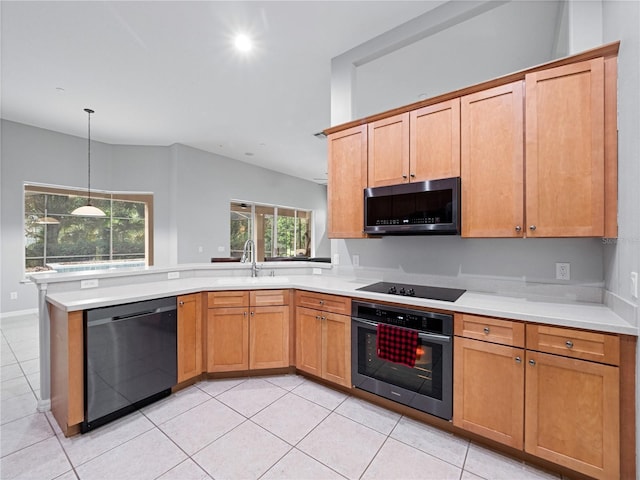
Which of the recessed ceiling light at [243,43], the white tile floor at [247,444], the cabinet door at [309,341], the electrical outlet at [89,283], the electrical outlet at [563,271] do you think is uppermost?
the recessed ceiling light at [243,43]

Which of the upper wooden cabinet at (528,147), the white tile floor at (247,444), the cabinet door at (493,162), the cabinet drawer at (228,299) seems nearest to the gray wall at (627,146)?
the upper wooden cabinet at (528,147)

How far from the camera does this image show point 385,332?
83.1 inches

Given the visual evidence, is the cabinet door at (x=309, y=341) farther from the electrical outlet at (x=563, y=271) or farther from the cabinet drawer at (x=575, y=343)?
the electrical outlet at (x=563, y=271)

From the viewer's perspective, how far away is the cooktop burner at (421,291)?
2.10 m

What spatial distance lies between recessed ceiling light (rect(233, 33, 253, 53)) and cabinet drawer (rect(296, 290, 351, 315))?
2.42 metres

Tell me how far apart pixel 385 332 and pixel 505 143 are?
1.53 meters

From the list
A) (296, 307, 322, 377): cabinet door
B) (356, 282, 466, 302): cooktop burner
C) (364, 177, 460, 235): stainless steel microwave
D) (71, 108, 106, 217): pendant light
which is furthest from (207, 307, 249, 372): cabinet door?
(71, 108, 106, 217): pendant light

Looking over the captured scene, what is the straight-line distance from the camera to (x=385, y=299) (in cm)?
214

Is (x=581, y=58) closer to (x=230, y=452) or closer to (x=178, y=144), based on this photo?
(x=230, y=452)

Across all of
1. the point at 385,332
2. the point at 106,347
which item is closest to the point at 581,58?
the point at 385,332

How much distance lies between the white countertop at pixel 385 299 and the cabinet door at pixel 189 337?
0.35 ft

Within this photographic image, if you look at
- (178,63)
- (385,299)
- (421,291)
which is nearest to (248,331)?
(385,299)

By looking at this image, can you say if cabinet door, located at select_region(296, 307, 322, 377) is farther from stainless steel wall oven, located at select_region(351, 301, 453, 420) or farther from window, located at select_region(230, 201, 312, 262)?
window, located at select_region(230, 201, 312, 262)

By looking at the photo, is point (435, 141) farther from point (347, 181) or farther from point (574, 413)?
point (574, 413)
